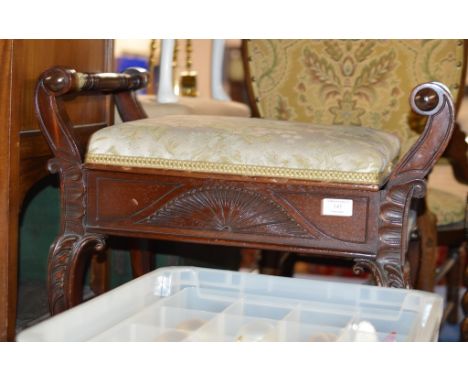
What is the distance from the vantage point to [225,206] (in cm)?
160

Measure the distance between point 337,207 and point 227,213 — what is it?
213 mm

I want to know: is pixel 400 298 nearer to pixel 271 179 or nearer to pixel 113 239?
pixel 271 179

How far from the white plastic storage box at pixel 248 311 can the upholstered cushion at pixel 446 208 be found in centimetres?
133

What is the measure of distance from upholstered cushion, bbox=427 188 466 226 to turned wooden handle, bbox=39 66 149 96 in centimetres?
102

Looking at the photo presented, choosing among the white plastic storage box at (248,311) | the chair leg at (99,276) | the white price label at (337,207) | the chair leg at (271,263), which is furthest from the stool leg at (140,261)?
the white plastic storage box at (248,311)

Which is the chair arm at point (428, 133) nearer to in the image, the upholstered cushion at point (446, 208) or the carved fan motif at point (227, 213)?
the carved fan motif at point (227, 213)

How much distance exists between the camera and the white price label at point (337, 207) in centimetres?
154

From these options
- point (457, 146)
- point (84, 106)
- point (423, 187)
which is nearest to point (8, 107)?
point (84, 106)

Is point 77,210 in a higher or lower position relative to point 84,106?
lower

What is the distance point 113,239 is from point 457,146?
1058 mm

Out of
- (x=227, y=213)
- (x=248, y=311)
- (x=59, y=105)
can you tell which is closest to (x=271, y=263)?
(x=227, y=213)

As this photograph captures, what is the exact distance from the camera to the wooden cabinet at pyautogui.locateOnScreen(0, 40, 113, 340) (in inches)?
62.4
